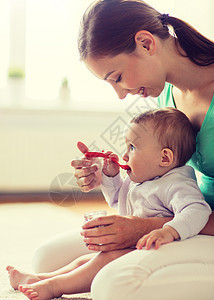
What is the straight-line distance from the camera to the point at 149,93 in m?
1.56

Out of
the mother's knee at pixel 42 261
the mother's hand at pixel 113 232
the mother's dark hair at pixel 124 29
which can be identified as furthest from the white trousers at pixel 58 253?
the mother's dark hair at pixel 124 29

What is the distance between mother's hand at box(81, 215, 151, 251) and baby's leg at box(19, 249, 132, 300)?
0.03 metres

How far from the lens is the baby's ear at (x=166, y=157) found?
146cm

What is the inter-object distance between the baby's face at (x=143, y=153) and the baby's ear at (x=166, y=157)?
0.01 m

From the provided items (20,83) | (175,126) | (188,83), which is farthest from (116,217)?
(20,83)

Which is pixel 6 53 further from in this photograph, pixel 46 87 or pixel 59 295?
pixel 59 295

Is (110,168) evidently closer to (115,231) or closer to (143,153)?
(143,153)


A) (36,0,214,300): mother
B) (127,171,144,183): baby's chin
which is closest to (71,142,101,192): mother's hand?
(36,0,214,300): mother

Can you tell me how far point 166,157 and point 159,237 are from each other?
30 cm

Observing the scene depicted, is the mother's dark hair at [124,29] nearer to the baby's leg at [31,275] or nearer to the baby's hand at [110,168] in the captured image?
the baby's hand at [110,168]

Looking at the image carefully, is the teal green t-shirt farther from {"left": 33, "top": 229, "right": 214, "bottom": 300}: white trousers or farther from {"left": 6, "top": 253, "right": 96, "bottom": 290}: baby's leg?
{"left": 6, "top": 253, "right": 96, "bottom": 290}: baby's leg

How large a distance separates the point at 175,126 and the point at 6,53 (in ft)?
9.02

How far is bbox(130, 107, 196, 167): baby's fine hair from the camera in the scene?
1.47 meters

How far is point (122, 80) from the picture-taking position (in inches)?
59.6
